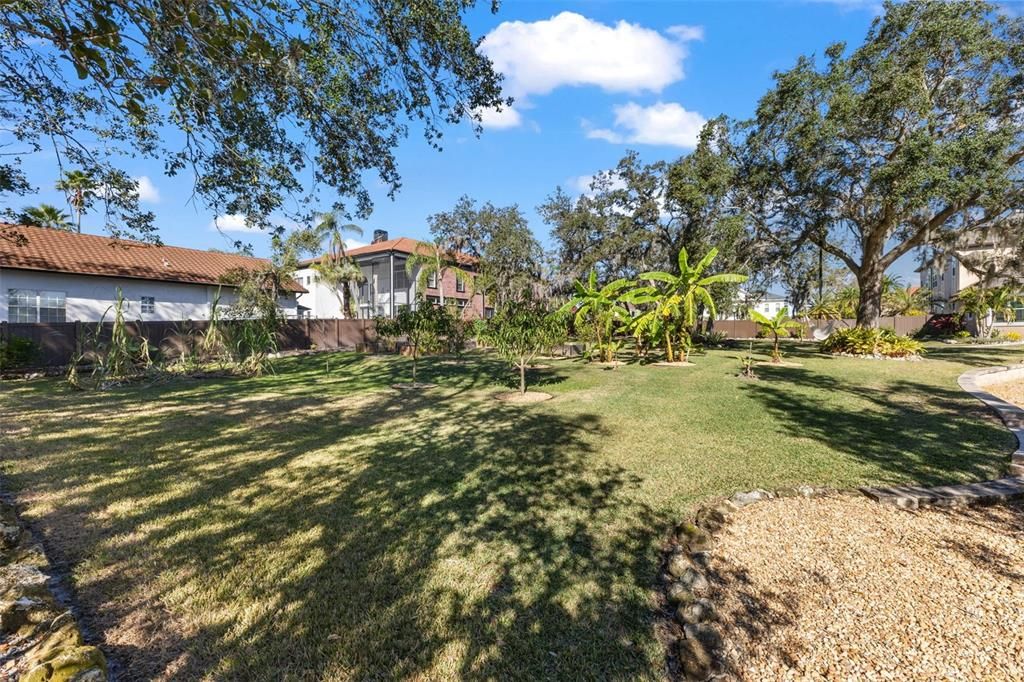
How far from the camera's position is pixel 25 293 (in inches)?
821

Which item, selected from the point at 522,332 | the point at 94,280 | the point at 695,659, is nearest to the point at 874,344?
the point at 522,332

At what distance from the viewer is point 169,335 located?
20219 mm

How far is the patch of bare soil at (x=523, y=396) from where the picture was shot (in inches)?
411

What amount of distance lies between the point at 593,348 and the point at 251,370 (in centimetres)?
1271

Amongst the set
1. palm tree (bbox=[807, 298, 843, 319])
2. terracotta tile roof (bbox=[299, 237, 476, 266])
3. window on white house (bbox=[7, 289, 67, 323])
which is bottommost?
palm tree (bbox=[807, 298, 843, 319])

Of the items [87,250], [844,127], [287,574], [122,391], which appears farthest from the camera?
Answer: [87,250]

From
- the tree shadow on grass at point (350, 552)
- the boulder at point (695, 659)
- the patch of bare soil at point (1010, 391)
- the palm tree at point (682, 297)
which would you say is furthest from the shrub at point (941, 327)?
the boulder at point (695, 659)

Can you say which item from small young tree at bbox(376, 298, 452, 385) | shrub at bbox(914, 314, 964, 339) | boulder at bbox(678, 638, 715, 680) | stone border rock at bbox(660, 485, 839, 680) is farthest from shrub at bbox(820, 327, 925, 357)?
boulder at bbox(678, 638, 715, 680)

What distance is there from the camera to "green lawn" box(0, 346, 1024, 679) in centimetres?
275

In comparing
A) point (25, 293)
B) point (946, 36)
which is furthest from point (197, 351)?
point (946, 36)

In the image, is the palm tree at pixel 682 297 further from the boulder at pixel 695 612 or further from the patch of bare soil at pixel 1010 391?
the boulder at pixel 695 612

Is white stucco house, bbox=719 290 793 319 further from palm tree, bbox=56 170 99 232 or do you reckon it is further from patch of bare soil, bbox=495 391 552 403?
palm tree, bbox=56 170 99 232

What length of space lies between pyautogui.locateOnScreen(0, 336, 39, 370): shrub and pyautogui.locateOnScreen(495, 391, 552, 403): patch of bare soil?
16.2 meters

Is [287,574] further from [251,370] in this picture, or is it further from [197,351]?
[197,351]
